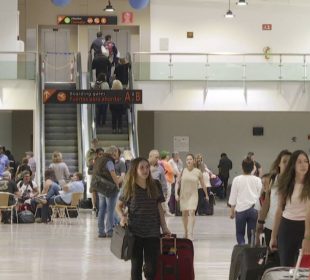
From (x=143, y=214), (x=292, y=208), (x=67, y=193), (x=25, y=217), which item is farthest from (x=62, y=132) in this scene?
(x=292, y=208)

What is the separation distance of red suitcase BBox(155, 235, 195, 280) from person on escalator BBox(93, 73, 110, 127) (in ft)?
58.5

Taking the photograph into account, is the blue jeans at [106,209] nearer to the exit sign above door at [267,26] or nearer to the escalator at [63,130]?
the escalator at [63,130]

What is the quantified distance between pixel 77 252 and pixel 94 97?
12.4 meters

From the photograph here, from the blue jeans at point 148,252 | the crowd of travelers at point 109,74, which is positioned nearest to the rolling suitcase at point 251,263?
the blue jeans at point 148,252

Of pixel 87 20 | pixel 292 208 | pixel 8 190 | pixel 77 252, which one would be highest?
pixel 87 20

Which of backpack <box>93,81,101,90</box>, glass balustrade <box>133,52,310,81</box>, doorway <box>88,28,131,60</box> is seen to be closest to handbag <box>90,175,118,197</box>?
backpack <box>93,81,101,90</box>

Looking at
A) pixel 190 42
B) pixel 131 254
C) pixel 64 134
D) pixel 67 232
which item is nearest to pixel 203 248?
pixel 67 232

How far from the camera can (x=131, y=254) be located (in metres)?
8.65

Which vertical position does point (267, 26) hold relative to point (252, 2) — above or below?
below

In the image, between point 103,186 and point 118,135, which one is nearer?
point 103,186

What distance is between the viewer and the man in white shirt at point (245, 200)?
11.9 meters

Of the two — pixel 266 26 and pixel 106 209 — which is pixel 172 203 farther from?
pixel 266 26

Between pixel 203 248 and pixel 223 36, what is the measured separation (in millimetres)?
18819

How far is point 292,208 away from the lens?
8.00m
